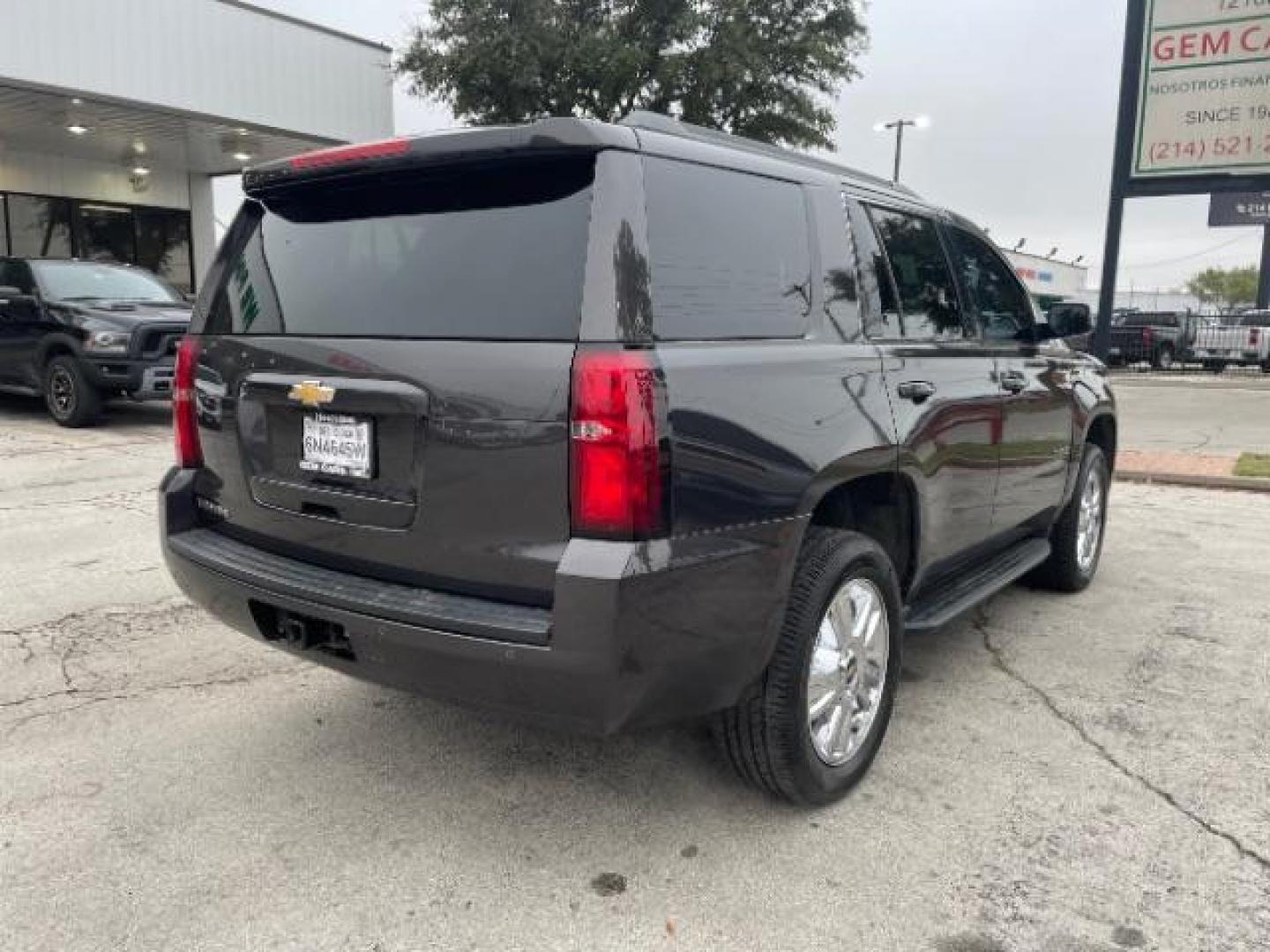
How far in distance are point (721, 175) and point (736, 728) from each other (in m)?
1.52

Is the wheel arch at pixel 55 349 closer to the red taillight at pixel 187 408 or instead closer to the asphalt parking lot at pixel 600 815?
the asphalt parking lot at pixel 600 815

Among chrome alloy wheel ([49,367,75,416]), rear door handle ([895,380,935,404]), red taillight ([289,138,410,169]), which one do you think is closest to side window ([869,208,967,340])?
rear door handle ([895,380,935,404])

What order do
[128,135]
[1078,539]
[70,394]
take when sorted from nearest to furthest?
[1078,539], [70,394], [128,135]

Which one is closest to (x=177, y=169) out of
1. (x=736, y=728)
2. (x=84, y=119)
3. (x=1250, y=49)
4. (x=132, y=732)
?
(x=84, y=119)

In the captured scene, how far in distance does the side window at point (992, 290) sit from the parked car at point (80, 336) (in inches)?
339

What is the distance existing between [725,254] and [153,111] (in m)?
15.4

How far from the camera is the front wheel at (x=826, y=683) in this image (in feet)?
8.89

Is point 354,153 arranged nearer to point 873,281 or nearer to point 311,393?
point 311,393

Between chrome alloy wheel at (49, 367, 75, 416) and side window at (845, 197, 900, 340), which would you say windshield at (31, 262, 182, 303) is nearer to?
chrome alloy wheel at (49, 367, 75, 416)

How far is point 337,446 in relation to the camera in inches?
105

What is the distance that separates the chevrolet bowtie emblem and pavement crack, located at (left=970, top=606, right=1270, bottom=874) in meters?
2.68

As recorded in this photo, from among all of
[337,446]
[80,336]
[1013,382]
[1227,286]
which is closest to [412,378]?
[337,446]

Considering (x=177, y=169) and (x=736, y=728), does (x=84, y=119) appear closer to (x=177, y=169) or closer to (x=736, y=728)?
(x=177, y=169)

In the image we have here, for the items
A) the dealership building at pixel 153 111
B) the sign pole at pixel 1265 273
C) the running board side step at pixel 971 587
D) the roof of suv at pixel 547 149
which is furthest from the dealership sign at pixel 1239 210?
the roof of suv at pixel 547 149
